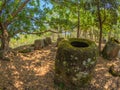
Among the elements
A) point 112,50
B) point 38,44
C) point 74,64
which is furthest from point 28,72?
point 112,50

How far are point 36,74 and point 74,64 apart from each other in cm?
236

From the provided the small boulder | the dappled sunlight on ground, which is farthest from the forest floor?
the small boulder

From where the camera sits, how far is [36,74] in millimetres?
10484

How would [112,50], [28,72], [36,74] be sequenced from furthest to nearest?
[112,50]
[28,72]
[36,74]

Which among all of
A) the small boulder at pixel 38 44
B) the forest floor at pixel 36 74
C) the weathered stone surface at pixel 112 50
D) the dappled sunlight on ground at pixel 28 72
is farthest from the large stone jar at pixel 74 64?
the small boulder at pixel 38 44

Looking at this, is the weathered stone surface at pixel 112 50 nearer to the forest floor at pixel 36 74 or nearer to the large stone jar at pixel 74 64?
the forest floor at pixel 36 74

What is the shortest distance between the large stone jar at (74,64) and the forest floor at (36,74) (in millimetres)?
636

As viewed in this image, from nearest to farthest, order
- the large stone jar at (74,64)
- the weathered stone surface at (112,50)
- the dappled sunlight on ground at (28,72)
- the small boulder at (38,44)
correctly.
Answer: the large stone jar at (74,64) < the dappled sunlight on ground at (28,72) < the weathered stone surface at (112,50) < the small boulder at (38,44)

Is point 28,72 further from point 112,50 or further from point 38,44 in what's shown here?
point 112,50

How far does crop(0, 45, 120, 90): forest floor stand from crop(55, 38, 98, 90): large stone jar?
636mm

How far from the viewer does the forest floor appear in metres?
9.70

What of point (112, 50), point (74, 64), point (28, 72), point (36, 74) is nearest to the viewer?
point (74, 64)

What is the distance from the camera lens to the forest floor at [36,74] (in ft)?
31.8

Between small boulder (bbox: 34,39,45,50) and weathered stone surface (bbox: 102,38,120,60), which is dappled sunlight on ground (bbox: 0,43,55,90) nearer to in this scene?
small boulder (bbox: 34,39,45,50)
